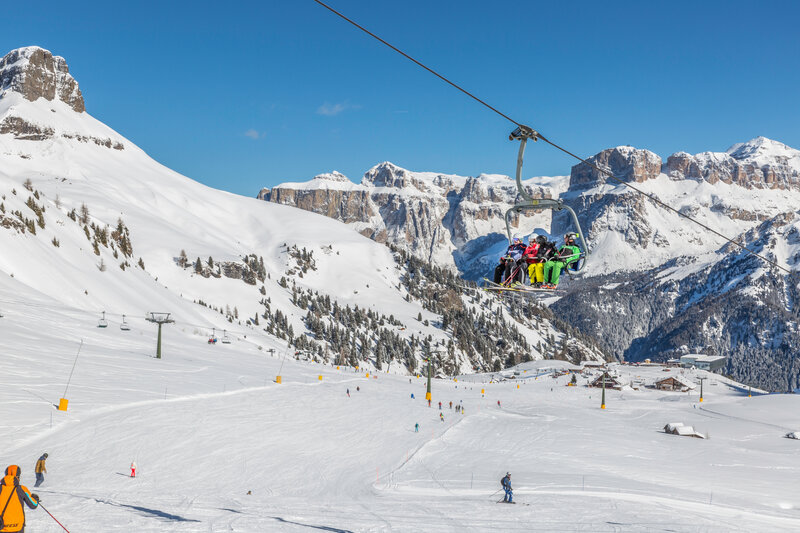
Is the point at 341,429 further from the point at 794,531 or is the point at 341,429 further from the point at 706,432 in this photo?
the point at 706,432

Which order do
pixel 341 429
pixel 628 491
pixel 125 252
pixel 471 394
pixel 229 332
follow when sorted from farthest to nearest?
pixel 125 252, pixel 229 332, pixel 471 394, pixel 341 429, pixel 628 491

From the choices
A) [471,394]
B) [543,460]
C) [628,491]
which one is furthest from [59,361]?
[471,394]

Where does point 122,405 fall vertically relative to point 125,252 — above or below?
below

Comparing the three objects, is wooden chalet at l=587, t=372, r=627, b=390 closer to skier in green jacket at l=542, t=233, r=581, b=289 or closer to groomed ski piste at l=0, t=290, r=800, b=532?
groomed ski piste at l=0, t=290, r=800, b=532

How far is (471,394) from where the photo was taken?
3435 inches

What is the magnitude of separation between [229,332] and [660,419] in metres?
68.8

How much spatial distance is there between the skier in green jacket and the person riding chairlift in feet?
2.57

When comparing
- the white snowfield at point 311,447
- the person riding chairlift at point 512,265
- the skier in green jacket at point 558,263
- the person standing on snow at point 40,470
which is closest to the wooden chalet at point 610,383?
the white snowfield at point 311,447

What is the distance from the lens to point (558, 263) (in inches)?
659

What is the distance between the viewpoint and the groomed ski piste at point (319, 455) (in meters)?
21.5

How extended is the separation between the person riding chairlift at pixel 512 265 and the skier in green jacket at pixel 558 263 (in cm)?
78

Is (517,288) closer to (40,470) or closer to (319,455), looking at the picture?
(40,470)

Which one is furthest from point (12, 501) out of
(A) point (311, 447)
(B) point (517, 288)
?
(A) point (311, 447)

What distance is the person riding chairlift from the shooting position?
57.0ft
